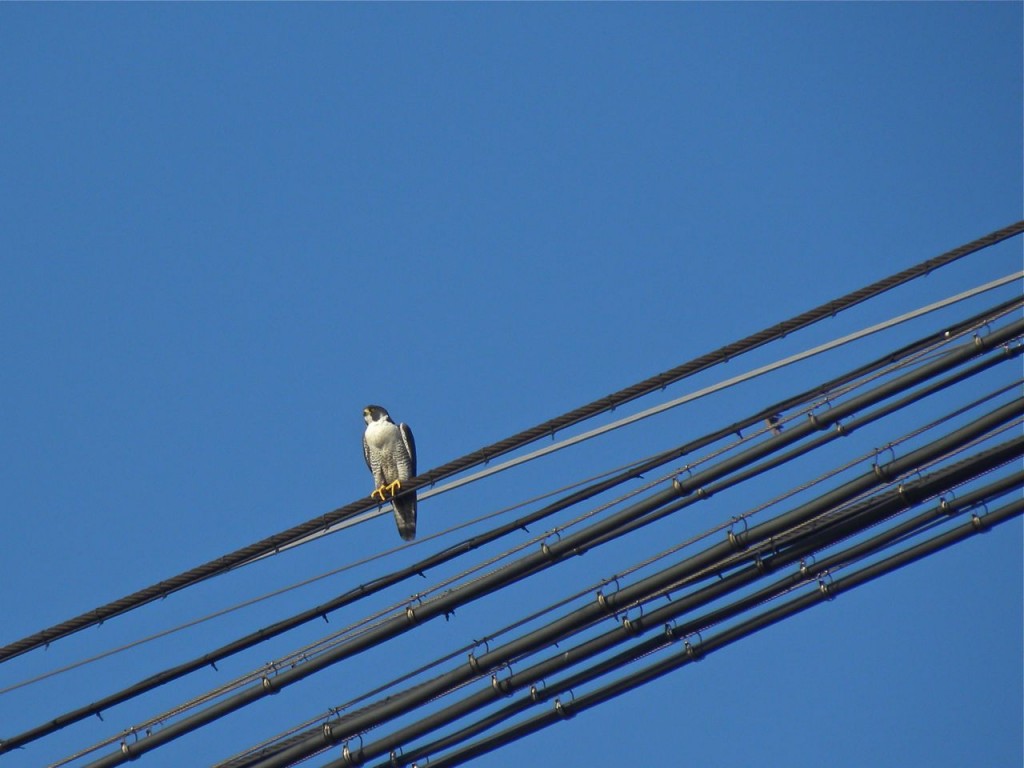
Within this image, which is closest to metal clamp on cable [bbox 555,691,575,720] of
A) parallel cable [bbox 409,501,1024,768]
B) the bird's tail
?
parallel cable [bbox 409,501,1024,768]

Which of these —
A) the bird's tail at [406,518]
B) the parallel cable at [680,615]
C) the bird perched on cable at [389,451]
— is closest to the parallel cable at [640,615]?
the parallel cable at [680,615]

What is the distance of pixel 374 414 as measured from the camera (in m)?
17.1

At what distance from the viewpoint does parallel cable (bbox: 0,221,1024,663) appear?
8.83m

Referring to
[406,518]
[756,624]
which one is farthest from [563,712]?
[406,518]

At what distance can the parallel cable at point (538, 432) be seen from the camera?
8.83m

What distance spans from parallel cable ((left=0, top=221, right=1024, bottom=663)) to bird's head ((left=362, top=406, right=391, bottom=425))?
7.60 meters

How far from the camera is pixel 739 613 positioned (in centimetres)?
844

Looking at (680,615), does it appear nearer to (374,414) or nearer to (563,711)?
(563,711)

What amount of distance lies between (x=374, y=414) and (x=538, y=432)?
26.7 feet

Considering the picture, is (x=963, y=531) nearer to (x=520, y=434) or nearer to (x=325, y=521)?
(x=520, y=434)

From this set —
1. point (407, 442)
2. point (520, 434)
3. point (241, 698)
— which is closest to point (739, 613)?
point (520, 434)

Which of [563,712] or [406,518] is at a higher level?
[406,518]

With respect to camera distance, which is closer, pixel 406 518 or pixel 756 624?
pixel 756 624

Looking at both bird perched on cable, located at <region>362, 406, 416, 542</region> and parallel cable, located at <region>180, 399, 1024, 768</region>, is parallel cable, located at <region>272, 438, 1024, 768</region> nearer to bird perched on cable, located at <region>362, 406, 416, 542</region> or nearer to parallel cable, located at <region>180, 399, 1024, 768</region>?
parallel cable, located at <region>180, 399, 1024, 768</region>
